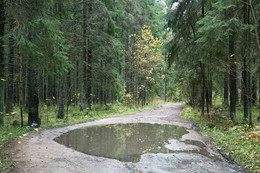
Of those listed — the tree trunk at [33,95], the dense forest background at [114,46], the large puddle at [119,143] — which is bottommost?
the large puddle at [119,143]

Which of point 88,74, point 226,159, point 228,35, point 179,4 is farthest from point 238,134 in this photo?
point 88,74

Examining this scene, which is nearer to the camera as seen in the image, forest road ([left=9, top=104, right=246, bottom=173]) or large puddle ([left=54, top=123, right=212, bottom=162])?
forest road ([left=9, top=104, right=246, bottom=173])

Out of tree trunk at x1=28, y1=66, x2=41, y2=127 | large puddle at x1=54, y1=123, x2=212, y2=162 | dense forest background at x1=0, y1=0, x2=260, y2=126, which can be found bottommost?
large puddle at x1=54, y1=123, x2=212, y2=162

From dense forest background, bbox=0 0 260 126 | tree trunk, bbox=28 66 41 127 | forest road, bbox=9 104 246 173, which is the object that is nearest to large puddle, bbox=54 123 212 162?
forest road, bbox=9 104 246 173

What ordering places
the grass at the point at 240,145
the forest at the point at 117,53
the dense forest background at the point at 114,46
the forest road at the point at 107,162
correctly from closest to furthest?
the forest road at the point at 107,162
the grass at the point at 240,145
the forest at the point at 117,53
the dense forest background at the point at 114,46

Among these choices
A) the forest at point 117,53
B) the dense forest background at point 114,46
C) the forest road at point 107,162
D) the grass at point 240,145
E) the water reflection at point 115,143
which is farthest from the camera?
the dense forest background at point 114,46

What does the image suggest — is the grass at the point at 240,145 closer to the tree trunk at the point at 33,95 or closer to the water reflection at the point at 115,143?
the water reflection at the point at 115,143

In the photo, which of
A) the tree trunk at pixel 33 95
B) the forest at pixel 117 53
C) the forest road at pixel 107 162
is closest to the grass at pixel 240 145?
the forest at pixel 117 53

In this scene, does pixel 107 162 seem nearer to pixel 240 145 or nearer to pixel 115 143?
pixel 115 143

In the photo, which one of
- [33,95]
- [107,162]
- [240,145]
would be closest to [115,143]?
[107,162]

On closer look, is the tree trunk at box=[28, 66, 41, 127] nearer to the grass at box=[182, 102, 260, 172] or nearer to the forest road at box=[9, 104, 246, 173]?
the forest road at box=[9, 104, 246, 173]

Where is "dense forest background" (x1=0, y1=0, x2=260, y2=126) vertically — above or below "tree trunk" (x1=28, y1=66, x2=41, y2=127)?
above

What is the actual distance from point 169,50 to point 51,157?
10.5m

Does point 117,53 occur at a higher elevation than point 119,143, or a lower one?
higher
